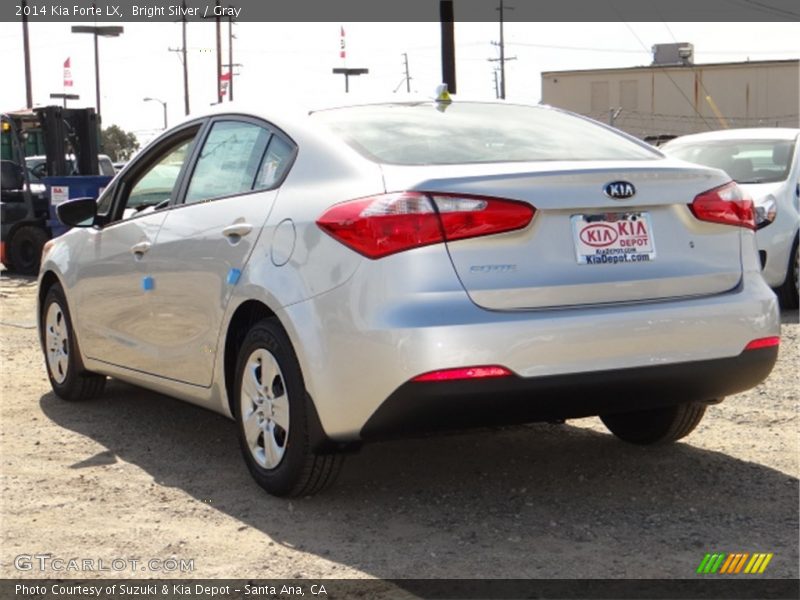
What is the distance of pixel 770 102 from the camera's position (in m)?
56.4

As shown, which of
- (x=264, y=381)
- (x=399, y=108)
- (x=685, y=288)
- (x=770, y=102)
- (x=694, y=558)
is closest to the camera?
(x=694, y=558)

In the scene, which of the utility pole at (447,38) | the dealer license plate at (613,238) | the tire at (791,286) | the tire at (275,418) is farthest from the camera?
the utility pole at (447,38)

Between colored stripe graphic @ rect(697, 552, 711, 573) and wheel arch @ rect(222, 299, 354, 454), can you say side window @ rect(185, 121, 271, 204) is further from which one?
colored stripe graphic @ rect(697, 552, 711, 573)

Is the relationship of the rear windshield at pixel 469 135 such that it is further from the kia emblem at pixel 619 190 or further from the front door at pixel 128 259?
the front door at pixel 128 259

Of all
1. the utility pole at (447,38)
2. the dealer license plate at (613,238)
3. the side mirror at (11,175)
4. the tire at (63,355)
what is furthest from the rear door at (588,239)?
the side mirror at (11,175)

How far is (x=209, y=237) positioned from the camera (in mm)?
5543

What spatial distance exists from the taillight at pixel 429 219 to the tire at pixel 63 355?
3.15 metres

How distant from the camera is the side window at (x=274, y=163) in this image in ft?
17.3

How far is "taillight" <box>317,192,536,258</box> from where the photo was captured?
4477 mm

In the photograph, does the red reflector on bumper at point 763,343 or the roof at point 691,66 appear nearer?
the red reflector on bumper at point 763,343

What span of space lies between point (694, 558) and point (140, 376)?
3148mm

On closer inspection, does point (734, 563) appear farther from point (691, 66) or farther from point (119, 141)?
point (119, 141)

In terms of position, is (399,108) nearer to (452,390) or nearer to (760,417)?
(452,390)

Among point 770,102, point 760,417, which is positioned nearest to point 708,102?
point 770,102
